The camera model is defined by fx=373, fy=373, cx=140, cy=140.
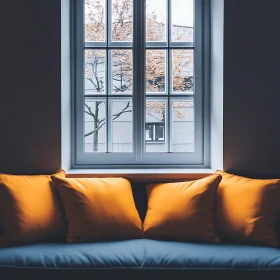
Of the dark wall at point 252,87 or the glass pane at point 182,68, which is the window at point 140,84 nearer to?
the glass pane at point 182,68

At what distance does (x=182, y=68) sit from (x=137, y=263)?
5.27 feet

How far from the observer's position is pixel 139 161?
2.95 m

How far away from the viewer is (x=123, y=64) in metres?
2.95

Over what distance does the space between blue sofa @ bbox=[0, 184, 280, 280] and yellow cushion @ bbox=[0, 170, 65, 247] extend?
0.13 m

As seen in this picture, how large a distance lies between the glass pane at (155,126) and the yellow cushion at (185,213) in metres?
0.59

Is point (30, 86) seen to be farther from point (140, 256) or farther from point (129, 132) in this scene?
point (140, 256)

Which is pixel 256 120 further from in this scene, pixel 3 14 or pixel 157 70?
pixel 3 14

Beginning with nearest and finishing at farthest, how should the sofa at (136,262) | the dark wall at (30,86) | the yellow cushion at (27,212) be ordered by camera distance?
1. the sofa at (136,262)
2. the yellow cushion at (27,212)
3. the dark wall at (30,86)

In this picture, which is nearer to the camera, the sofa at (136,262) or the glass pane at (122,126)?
the sofa at (136,262)

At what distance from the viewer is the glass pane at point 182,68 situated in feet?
9.70

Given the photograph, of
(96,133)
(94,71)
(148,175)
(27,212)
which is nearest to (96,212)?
(27,212)

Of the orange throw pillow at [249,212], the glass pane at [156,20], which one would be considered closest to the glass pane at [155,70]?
the glass pane at [156,20]

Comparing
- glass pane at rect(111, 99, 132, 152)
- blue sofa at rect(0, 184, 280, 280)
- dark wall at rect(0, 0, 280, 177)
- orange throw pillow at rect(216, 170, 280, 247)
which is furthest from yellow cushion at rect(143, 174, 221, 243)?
glass pane at rect(111, 99, 132, 152)

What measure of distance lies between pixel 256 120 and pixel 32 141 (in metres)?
1.59
